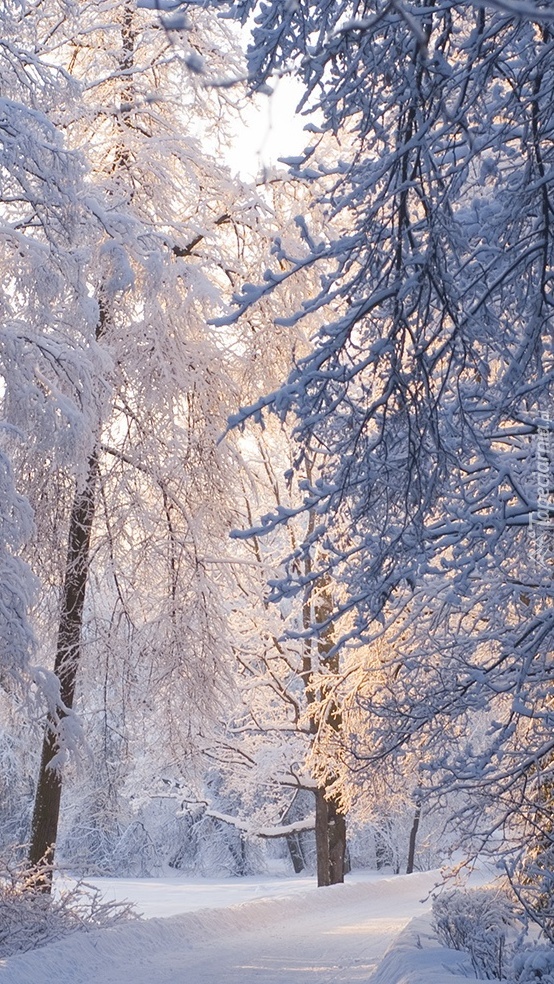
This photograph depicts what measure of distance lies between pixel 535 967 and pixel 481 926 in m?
2.48

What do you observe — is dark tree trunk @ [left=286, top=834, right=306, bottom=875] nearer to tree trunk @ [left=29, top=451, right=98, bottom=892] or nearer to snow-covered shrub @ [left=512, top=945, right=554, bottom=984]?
tree trunk @ [left=29, top=451, right=98, bottom=892]

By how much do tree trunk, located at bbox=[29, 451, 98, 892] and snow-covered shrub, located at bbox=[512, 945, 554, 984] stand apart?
18.8 feet

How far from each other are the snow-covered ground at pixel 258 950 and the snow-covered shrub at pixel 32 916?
13.9 inches

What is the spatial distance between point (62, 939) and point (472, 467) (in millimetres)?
5470

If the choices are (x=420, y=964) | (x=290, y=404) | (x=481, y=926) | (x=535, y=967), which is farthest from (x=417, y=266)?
(x=481, y=926)

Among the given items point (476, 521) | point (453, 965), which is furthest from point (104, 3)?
point (453, 965)

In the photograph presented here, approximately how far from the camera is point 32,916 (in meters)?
8.66

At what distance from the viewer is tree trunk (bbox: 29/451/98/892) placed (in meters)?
10.4

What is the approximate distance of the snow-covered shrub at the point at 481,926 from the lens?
664 cm

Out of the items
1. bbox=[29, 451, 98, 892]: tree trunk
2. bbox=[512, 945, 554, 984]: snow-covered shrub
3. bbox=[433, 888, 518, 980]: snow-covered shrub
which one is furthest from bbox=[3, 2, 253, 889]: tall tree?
bbox=[512, 945, 554, 984]: snow-covered shrub

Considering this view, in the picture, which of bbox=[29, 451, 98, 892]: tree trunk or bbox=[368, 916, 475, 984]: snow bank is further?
bbox=[29, 451, 98, 892]: tree trunk

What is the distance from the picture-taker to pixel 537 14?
143 cm

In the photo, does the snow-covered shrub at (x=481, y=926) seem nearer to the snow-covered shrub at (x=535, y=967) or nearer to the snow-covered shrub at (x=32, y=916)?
the snow-covered shrub at (x=535, y=967)

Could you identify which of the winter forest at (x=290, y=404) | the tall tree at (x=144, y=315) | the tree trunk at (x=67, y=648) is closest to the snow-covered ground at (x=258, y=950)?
the winter forest at (x=290, y=404)
